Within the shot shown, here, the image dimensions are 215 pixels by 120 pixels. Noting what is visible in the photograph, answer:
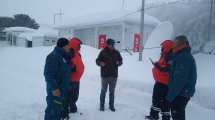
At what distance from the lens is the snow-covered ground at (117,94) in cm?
704

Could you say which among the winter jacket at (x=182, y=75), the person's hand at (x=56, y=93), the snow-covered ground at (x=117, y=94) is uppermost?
the winter jacket at (x=182, y=75)

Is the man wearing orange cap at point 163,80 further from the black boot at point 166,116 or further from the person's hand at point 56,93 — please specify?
the person's hand at point 56,93

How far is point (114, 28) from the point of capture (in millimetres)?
23125

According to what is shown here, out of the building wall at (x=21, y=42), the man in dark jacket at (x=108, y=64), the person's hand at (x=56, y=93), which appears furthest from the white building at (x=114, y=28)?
the building wall at (x=21, y=42)

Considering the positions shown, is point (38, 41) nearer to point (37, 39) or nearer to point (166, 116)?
point (37, 39)

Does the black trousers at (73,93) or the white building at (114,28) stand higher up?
the white building at (114,28)

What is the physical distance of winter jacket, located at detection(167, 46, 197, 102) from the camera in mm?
5344

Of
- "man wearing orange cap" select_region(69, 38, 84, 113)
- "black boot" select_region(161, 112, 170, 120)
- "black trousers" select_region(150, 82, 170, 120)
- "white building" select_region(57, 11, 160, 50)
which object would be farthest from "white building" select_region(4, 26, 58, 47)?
"black boot" select_region(161, 112, 170, 120)

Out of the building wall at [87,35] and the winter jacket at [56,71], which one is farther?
the building wall at [87,35]

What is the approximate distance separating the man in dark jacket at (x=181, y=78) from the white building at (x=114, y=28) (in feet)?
47.0

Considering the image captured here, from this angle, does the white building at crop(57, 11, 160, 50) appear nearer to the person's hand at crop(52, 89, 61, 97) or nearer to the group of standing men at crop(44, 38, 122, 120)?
the group of standing men at crop(44, 38, 122, 120)

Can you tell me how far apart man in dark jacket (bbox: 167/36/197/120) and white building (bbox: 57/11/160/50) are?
47.0 feet

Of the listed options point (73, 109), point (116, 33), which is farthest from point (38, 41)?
point (73, 109)

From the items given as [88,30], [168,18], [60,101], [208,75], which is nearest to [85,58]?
[208,75]
